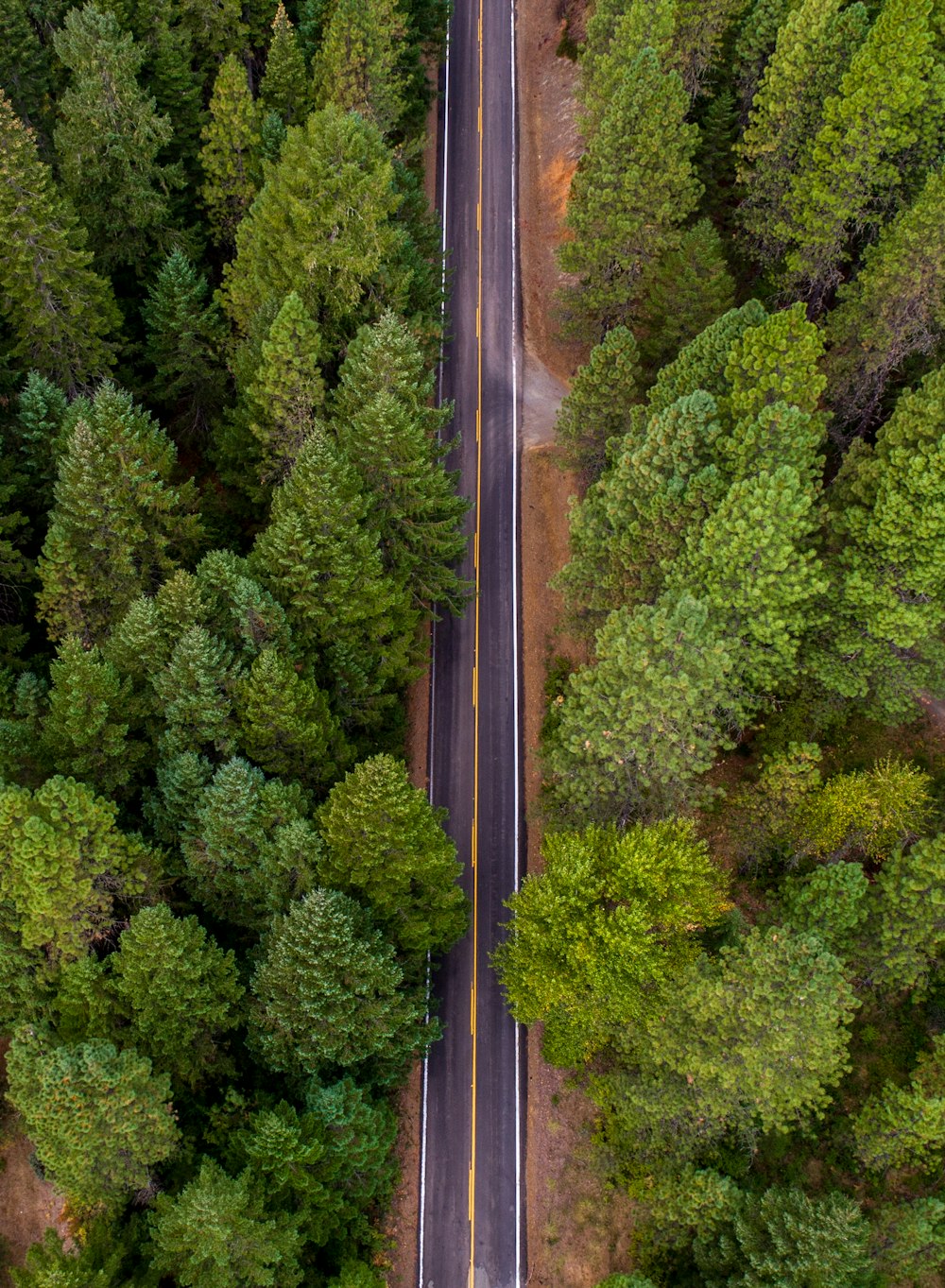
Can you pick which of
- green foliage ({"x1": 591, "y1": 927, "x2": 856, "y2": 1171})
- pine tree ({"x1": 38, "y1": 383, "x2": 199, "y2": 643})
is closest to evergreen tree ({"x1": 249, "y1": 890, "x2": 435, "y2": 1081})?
green foliage ({"x1": 591, "y1": 927, "x2": 856, "y2": 1171})

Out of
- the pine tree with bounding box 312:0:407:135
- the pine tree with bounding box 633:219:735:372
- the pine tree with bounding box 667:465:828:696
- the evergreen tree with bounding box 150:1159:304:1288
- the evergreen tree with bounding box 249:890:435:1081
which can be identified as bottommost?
the evergreen tree with bounding box 150:1159:304:1288

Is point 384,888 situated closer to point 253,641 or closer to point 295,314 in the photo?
point 253,641

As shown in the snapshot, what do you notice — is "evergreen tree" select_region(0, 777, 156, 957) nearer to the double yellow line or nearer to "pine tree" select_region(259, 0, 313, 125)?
the double yellow line

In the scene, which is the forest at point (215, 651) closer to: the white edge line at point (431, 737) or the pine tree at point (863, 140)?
the white edge line at point (431, 737)

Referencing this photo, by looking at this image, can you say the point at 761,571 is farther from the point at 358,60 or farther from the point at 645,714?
the point at 358,60

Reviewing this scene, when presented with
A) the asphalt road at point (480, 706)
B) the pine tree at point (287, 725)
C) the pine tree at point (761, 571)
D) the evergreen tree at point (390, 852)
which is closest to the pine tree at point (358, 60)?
the asphalt road at point (480, 706)

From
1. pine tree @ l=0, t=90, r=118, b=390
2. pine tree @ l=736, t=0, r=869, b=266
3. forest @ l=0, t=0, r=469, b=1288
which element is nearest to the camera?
forest @ l=0, t=0, r=469, b=1288
